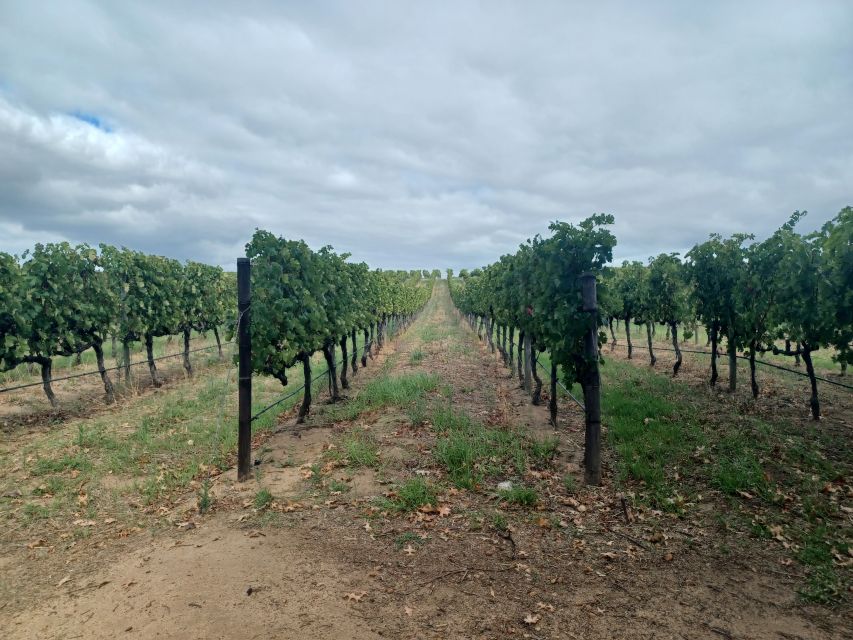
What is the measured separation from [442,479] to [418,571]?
226 cm

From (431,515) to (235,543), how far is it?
2.35 m

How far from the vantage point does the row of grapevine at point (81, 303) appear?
12.0m

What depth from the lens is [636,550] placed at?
5285mm

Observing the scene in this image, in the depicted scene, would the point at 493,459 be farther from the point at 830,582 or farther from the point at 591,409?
the point at 830,582

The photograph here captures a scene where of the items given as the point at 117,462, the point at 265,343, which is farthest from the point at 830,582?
the point at 117,462

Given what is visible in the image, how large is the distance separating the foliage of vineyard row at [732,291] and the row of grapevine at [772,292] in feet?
0.07

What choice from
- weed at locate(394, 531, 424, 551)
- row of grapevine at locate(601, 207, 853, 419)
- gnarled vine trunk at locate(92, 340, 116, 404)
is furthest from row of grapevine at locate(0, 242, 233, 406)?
row of grapevine at locate(601, 207, 853, 419)

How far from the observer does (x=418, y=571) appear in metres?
4.91

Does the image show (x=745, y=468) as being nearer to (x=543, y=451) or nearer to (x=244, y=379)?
(x=543, y=451)

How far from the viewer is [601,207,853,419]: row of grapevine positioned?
8.23m

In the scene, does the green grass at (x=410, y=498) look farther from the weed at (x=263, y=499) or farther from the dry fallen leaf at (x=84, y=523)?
the dry fallen leaf at (x=84, y=523)

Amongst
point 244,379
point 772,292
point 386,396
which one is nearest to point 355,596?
point 244,379

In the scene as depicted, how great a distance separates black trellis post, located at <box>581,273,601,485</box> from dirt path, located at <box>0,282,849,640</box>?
1.10 feet

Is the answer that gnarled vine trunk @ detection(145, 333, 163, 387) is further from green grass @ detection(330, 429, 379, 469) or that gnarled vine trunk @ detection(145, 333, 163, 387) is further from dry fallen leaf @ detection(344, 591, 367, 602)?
dry fallen leaf @ detection(344, 591, 367, 602)
